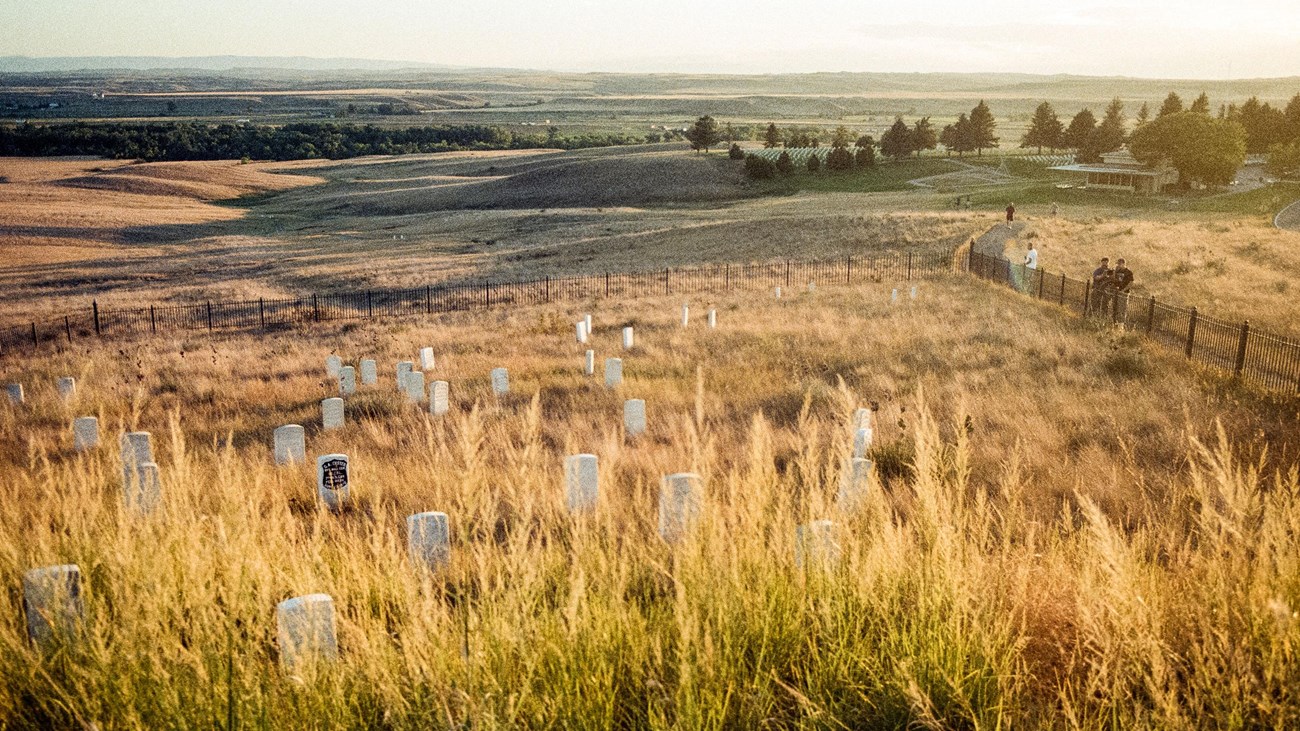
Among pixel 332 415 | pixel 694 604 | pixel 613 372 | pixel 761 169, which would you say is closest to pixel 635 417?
pixel 613 372

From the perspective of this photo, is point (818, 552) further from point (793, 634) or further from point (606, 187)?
point (606, 187)

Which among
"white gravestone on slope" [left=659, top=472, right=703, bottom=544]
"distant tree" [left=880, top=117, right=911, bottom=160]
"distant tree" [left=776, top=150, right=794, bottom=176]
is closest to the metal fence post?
"white gravestone on slope" [left=659, top=472, right=703, bottom=544]

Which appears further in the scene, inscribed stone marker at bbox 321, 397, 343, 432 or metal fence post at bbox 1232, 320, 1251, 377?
metal fence post at bbox 1232, 320, 1251, 377

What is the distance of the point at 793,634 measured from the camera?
157 inches

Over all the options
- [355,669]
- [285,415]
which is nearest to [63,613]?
[355,669]

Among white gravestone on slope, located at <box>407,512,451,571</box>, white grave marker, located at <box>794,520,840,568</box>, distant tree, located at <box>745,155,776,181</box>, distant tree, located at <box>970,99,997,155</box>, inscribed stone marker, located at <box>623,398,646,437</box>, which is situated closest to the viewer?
white grave marker, located at <box>794,520,840,568</box>

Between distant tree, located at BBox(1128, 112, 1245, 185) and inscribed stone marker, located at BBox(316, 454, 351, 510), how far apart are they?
85159 millimetres

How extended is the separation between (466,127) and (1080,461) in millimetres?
156056

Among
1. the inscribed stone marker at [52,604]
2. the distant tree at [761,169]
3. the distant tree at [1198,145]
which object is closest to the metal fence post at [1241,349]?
the inscribed stone marker at [52,604]

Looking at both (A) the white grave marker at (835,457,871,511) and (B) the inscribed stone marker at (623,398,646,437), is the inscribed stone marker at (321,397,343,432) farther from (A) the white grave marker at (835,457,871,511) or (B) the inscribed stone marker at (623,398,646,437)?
(A) the white grave marker at (835,457,871,511)

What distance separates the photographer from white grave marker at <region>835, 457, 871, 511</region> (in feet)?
17.1

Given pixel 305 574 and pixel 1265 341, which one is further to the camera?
pixel 1265 341

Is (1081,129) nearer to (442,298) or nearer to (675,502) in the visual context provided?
(442,298)

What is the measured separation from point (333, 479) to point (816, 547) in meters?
4.75
